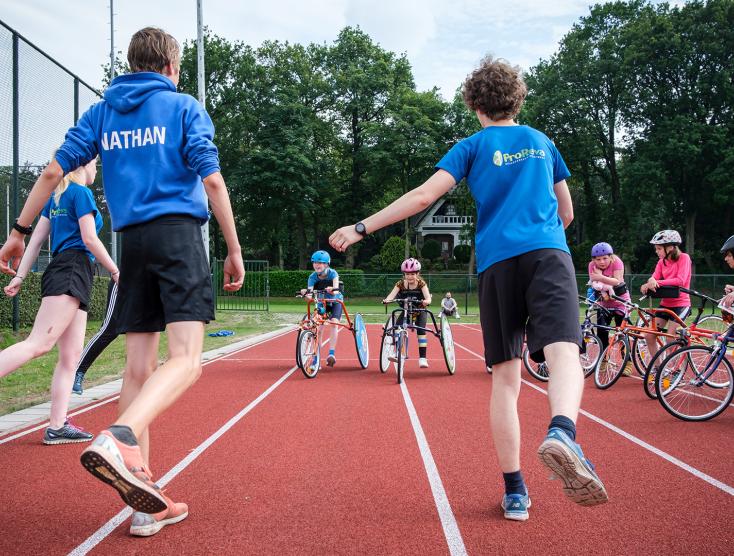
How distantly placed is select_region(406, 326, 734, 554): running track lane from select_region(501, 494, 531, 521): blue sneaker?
47mm

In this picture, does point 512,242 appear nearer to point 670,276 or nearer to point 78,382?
point 78,382

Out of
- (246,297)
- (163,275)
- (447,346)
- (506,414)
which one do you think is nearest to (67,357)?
(163,275)

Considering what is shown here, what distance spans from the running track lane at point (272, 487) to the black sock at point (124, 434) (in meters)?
0.82

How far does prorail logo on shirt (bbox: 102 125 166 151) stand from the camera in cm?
271

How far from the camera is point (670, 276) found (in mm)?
8086

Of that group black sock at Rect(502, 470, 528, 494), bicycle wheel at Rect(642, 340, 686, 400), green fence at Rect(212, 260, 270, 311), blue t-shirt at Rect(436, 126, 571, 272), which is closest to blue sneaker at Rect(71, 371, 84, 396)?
black sock at Rect(502, 470, 528, 494)

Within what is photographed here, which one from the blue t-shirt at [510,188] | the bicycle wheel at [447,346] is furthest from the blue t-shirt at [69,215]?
the bicycle wheel at [447,346]

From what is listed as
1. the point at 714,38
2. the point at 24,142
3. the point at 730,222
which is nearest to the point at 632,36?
the point at 714,38

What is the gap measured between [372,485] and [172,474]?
50.2 inches

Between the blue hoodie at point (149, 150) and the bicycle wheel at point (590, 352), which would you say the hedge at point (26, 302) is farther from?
the blue hoodie at point (149, 150)

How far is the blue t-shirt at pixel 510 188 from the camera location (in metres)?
2.94

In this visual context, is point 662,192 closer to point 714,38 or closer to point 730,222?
point 730,222

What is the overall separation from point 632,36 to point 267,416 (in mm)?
41481

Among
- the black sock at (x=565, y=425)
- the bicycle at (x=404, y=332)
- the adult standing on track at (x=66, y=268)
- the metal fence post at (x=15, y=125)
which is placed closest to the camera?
the black sock at (x=565, y=425)
